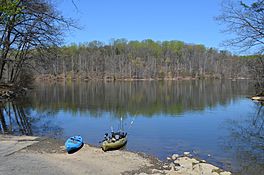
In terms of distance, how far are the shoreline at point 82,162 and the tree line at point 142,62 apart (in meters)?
94.4

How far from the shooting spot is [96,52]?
378 ft

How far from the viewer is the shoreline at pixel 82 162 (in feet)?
30.4

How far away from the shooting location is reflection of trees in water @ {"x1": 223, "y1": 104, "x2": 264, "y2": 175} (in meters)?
12.0

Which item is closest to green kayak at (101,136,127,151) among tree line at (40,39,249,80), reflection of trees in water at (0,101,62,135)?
reflection of trees in water at (0,101,62,135)

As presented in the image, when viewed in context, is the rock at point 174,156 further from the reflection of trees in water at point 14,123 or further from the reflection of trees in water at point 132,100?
the reflection of trees in water at point 132,100

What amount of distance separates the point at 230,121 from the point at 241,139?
651cm

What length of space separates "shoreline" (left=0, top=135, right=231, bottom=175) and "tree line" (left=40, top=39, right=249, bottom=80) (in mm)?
94413

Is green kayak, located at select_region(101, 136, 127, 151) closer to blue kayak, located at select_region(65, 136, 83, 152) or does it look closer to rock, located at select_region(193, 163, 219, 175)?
blue kayak, located at select_region(65, 136, 83, 152)

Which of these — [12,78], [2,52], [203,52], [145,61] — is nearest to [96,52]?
[145,61]

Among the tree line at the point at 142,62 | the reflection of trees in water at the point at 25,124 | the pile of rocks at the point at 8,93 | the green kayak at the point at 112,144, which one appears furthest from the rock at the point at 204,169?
the tree line at the point at 142,62

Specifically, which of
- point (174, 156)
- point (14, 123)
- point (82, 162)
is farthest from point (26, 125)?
point (174, 156)

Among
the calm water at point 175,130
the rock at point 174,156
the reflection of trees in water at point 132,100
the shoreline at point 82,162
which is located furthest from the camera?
the reflection of trees in water at point 132,100

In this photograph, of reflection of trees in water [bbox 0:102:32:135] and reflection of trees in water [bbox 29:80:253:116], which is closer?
reflection of trees in water [bbox 0:102:32:135]

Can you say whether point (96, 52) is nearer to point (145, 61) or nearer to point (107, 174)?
point (145, 61)
